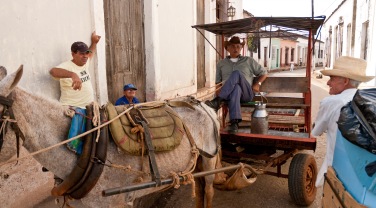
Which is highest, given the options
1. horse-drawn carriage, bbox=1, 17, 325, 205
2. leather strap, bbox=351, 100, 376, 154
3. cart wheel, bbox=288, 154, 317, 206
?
leather strap, bbox=351, 100, 376, 154

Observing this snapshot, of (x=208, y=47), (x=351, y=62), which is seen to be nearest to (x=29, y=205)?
(x=351, y=62)

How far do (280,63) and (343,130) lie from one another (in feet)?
124

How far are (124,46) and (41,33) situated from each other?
2462 millimetres

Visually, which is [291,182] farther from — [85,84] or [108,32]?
[108,32]

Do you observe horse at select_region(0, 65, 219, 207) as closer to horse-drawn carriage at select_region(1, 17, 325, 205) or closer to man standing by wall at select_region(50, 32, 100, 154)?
horse-drawn carriage at select_region(1, 17, 325, 205)

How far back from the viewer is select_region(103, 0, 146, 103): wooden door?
18.1 ft

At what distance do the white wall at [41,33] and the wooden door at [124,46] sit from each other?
96cm

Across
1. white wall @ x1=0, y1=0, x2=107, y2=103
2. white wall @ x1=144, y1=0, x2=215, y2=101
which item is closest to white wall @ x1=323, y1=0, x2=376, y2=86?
white wall @ x1=144, y1=0, x2=215, y2=101

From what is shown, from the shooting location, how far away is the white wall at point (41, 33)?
124 inches

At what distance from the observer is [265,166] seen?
360 centimetres

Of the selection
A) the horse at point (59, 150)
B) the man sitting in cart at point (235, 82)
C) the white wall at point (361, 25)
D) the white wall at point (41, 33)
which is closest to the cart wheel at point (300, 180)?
the man sitting in cart at point (235, 82)

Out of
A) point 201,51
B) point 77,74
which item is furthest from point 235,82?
point 201,51

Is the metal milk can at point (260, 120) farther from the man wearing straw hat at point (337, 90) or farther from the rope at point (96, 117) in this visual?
the rope at point (96, 117)

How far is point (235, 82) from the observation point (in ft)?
12.4
